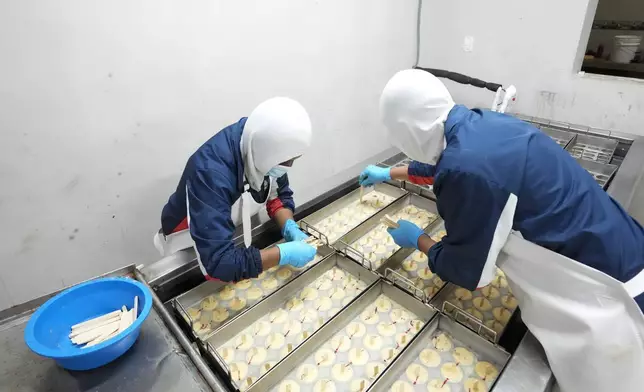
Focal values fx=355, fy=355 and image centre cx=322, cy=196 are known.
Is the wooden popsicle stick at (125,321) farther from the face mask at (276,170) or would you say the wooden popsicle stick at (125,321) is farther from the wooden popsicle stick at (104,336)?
the face mask at (276,170)

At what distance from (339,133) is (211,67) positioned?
4.52ft

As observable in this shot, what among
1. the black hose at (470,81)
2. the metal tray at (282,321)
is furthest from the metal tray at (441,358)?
the black hose at (470,81)

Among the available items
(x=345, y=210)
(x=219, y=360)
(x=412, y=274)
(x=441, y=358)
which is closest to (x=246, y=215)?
(x=219, y=360)

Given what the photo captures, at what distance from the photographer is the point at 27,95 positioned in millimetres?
1677

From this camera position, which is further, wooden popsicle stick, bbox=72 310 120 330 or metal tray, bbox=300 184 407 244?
metal tray, bbox=300 184 407 244

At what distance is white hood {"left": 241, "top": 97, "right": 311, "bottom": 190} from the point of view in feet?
4.60

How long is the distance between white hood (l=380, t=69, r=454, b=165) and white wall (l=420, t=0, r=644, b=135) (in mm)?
2022

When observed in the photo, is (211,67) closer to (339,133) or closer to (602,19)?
(339,133)

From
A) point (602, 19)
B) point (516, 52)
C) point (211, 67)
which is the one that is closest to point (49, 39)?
point (211, 67)

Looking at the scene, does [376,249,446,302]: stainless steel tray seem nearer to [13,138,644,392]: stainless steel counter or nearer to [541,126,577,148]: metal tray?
[13,138,644,392]: stainless steel counter

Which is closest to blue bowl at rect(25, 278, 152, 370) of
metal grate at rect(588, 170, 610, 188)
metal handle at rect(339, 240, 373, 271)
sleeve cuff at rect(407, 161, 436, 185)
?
metal handle at rect(339, 240, 373, 271)

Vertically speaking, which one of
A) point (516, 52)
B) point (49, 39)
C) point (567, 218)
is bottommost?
point (567, 218)

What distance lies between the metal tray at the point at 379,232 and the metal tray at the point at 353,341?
0.14 meters

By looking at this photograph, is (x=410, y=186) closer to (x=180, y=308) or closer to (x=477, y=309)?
(x=477, y=309)
